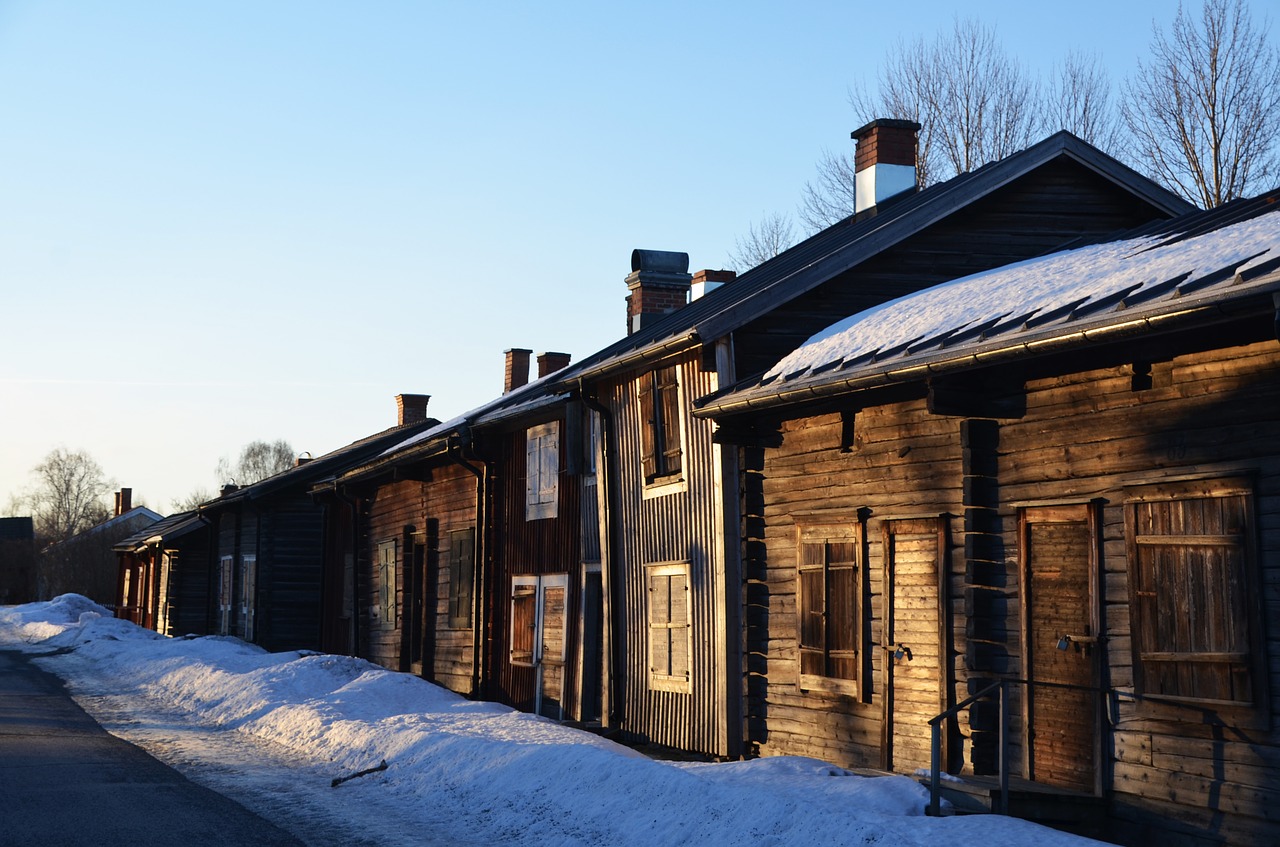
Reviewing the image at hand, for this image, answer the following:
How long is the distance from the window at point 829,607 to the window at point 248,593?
2431 centimetres

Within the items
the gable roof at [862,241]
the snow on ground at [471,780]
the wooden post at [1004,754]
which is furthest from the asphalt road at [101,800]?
the gable roof at [862,241]

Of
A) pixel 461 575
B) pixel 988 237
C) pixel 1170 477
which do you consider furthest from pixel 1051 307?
pixel 461 575

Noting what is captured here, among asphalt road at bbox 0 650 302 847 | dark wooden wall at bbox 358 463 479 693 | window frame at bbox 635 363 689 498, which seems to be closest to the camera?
asphalt road at bbox 0 650 302 847

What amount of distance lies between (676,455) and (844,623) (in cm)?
368

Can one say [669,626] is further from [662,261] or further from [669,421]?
[662,261]

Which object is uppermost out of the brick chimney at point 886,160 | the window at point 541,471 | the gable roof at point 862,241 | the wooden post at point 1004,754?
the brick chimney at point 886,160

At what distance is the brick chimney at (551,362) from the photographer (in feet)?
107

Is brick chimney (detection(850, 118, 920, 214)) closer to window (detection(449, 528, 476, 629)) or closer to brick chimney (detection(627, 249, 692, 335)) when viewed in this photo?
brick chimney (detection(627, 249, 692, 335))

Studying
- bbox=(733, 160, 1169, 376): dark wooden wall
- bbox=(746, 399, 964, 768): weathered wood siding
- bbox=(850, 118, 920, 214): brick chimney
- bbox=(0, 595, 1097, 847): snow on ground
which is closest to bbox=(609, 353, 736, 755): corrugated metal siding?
bbox=(746, 399, 964, 768): weathered wood siding

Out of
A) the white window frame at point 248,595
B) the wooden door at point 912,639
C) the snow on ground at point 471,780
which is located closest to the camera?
the snow on ground at point 471,780

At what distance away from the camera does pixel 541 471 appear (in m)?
20.8

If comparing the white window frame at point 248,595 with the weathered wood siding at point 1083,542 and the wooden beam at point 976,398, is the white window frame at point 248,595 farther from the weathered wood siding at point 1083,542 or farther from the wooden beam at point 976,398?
the wooden beam at point 976,398

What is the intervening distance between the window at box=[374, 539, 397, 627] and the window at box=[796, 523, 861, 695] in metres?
15.1

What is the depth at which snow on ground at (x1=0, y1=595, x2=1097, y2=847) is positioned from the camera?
9.13 metres
